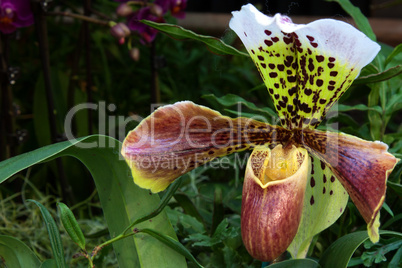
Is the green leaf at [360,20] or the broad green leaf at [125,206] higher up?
the green leaf at [360,20]

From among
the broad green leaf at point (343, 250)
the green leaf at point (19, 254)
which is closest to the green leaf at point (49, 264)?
the green leaf at point (19, 254)

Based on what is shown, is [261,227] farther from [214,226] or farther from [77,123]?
[77,123]

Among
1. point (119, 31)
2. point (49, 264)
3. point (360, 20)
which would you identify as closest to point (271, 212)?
point (49, 264)

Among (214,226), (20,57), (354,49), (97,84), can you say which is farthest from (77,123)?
(354,49)

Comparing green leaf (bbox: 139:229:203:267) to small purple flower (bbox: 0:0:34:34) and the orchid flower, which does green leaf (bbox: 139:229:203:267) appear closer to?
the orchid flower

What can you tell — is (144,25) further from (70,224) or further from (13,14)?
(70,224)

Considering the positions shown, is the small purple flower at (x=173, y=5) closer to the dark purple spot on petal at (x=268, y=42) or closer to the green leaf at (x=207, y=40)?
the green leaf at (x=207, y=40)
